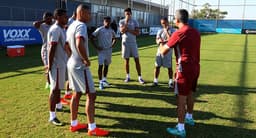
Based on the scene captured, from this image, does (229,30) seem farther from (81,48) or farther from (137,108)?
(81,48)

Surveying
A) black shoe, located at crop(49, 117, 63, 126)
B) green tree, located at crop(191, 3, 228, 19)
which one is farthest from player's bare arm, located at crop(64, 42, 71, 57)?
green tree, located at crop(191, 3, 228, 19)

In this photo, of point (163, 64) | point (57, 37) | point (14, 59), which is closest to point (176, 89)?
point (57, 37)

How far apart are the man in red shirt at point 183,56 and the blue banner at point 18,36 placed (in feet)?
38.9

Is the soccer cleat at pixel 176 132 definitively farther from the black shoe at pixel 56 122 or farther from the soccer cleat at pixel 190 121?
the black shoe at pixel 56 122

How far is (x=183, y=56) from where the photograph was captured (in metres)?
4.41

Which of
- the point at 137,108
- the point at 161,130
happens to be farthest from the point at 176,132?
the point at 137,108

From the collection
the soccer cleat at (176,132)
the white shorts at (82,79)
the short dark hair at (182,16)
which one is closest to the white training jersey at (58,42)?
the white shorts at (82,79)

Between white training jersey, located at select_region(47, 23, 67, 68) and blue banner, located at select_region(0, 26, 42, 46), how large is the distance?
10418 mm

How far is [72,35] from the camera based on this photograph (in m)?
4.33

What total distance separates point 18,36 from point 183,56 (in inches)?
503

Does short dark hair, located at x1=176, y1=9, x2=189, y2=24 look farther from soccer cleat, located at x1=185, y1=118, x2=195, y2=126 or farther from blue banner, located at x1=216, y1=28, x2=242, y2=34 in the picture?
blue banner, located at x1=216, y1=28, x2=242, y2=34

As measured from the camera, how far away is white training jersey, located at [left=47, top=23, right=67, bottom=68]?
4.81 m

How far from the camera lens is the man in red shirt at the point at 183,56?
4277 millimetres

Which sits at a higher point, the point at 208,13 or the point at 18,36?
the point at 208,13
